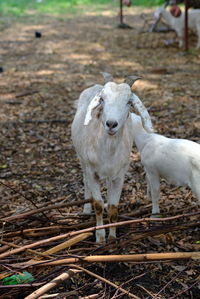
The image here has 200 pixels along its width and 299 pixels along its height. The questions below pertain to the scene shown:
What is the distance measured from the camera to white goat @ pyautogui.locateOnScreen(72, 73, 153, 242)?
3.41 m

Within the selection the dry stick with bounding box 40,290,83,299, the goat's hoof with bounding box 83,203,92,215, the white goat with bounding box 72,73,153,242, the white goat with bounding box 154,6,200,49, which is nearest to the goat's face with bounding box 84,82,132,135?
the white goat with bounding box 72,73,153,242

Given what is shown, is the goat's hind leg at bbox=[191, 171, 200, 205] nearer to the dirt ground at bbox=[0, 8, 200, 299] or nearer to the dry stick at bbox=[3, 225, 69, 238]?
the dirt ground at bbox=[0, 8, 200, 299]

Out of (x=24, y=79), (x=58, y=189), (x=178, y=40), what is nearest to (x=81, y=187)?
(x=58, y=189)

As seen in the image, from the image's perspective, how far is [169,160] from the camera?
414cm

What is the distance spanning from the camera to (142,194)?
5.04m

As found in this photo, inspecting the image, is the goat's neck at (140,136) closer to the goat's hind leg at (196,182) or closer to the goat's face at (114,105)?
the goat's hind leg at (196,182)

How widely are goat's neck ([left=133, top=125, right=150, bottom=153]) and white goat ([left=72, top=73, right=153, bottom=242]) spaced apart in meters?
0.50

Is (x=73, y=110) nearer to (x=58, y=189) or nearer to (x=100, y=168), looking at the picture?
(x=58, y=189)

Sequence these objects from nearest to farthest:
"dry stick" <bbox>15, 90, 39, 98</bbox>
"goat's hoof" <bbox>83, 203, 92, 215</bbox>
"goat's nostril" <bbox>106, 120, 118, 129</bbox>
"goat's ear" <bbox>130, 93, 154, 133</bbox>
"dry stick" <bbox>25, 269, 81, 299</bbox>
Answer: "dry stick" <bbox>25, 269, 81, 299</bbox> < "goat's nostril" <bbox>106, 120, 118, 129</bbox> < "goat's ear" <bbox>130, 93, 154, 133</bbox> < "goat's hoof" <bbox>83, 203, 92, 215</bbox> < "dry stick" <bbox>15, 90, 39, 98</bbox>

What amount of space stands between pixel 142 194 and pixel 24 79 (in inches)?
218

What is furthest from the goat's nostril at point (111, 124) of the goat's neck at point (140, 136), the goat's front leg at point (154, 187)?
the goat's neck at point (140, 136)

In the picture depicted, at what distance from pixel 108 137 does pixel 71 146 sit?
2.74 meters

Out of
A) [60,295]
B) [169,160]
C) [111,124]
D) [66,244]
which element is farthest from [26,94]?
[60,295]

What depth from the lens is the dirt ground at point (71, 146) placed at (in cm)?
362
